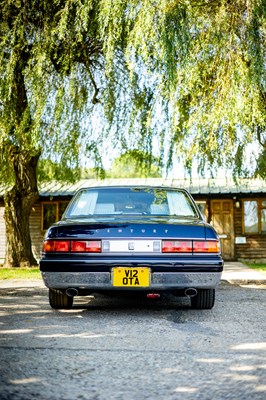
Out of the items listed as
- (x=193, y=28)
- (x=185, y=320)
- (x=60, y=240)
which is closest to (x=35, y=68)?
(x=193, y=28)

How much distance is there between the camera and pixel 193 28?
1011 centimetres

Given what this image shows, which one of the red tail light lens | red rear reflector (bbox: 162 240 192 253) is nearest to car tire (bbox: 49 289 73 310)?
the red tail light lens

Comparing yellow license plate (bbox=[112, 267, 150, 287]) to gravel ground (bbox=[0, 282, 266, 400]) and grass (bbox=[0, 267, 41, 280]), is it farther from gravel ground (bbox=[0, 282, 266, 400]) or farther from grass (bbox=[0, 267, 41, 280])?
grass (bbox=[0, 267, 41, 280])

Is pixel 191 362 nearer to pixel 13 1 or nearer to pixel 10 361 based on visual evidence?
pixel 10 361

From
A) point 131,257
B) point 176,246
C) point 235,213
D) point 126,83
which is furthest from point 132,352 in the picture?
point 235,213

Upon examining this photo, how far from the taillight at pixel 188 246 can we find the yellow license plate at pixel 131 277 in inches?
13.2

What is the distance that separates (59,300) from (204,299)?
1689 millimetres

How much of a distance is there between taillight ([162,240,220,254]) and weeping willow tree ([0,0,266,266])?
Answer: 384 centimetres

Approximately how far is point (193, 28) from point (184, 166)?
9.11ft

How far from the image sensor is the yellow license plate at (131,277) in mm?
5375

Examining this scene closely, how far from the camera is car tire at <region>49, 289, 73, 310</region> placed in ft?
19.7

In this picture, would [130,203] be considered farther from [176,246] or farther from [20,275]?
[20,275]

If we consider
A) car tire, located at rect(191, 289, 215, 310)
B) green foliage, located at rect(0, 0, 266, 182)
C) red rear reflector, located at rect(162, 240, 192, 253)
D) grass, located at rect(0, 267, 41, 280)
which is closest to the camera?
red rear reflector, located at rect(162, 240, 192, 253)

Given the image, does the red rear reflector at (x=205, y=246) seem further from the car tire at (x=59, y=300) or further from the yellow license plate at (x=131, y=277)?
the car tire at (x=59, y=300)
